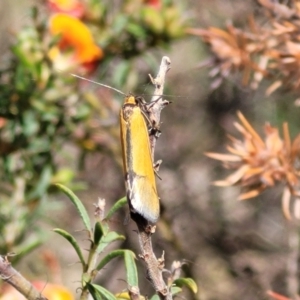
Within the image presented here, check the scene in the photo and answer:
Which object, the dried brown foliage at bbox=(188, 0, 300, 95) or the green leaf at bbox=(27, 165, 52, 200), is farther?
the green leaf at bbox=(27, 165, 52, 200)

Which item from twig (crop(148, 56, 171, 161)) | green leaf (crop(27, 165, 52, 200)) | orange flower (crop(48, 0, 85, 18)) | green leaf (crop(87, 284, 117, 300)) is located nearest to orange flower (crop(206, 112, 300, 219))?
twig (crop(148, 56, 171, 161))

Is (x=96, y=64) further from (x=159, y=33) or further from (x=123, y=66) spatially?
(x=159, y=33)

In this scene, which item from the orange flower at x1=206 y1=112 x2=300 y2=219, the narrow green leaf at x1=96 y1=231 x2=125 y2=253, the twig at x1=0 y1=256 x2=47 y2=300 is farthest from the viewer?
the orange flower at x1=206 y1=112 x2=300 y2=219

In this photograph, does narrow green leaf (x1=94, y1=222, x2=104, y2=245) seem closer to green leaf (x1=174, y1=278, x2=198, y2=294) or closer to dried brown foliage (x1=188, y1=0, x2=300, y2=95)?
green leaf (x1=174, y1=278, x2=198, y2=294)

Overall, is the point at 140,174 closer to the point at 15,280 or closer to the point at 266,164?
the point at 15,280

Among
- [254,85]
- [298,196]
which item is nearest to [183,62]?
[254,85]

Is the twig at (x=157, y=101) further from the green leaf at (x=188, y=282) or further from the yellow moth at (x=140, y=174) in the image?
the green leaf at (x=188, y=282)
